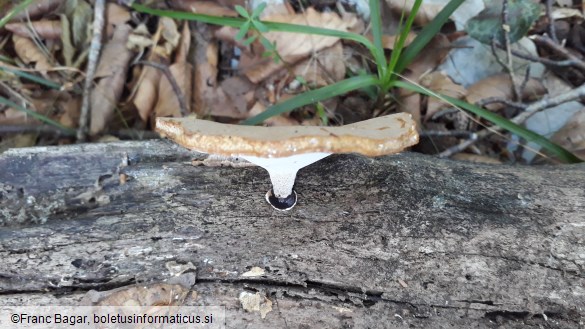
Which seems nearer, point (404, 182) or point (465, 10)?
point (404, 182)

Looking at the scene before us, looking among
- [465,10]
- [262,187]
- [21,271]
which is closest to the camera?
[21,271]

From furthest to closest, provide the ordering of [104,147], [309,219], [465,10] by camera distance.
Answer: [465,10] < [104,147] < [309,219]

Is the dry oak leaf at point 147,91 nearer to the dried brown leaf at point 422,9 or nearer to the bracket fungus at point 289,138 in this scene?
the bracket fungus at point 289,138

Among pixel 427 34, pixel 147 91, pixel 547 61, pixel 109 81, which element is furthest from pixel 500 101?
pixel 109 81

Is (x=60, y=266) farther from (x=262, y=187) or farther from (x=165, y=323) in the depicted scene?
(x=262, y=187)

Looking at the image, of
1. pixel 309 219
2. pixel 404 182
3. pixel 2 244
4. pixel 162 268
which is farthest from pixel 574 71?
pixel 2 244

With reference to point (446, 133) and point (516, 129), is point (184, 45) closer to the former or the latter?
point (446, 133)
